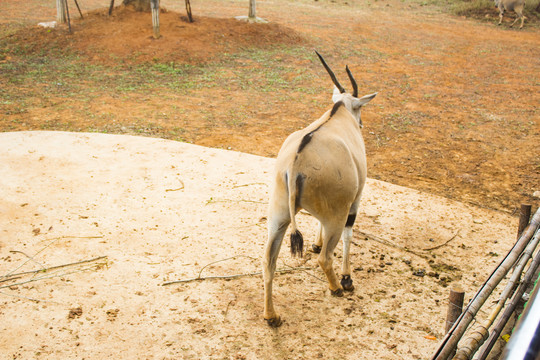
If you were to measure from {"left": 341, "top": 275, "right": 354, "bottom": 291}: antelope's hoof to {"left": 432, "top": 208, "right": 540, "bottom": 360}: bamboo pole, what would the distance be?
139 centimetres

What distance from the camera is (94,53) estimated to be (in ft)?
44.7

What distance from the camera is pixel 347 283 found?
Result: 4547mm

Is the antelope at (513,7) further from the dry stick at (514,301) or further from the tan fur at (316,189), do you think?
the tan fur at (316,189)

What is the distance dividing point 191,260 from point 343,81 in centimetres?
901

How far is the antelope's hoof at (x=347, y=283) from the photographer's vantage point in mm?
4523

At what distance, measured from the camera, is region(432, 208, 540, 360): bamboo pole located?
289 centimetres

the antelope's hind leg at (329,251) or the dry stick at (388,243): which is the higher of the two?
the antelope's hind leg at (329,251)

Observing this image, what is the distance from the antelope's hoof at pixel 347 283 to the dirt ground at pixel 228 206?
0.50 ft

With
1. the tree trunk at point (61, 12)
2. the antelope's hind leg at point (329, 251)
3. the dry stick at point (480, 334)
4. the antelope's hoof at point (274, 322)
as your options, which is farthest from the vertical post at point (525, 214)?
the tree trunk at point (61, 12)

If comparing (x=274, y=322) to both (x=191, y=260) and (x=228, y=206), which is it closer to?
(x=191, y=260)

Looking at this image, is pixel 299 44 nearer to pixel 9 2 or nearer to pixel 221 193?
pixel 221 193

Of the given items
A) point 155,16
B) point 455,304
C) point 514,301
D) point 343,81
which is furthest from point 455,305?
point 155,16

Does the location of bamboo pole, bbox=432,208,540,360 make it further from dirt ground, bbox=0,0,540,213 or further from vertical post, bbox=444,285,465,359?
dirt ground, bbox=0,0,540,213

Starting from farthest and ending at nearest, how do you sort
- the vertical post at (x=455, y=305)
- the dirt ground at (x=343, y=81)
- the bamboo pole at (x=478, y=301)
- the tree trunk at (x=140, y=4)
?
the tree trunk at (x=140, y=4), the dirt ground at (x=343, y=81), the vertical post at (x=455, y=305), the bamboo pole at (x=478, y=301)
